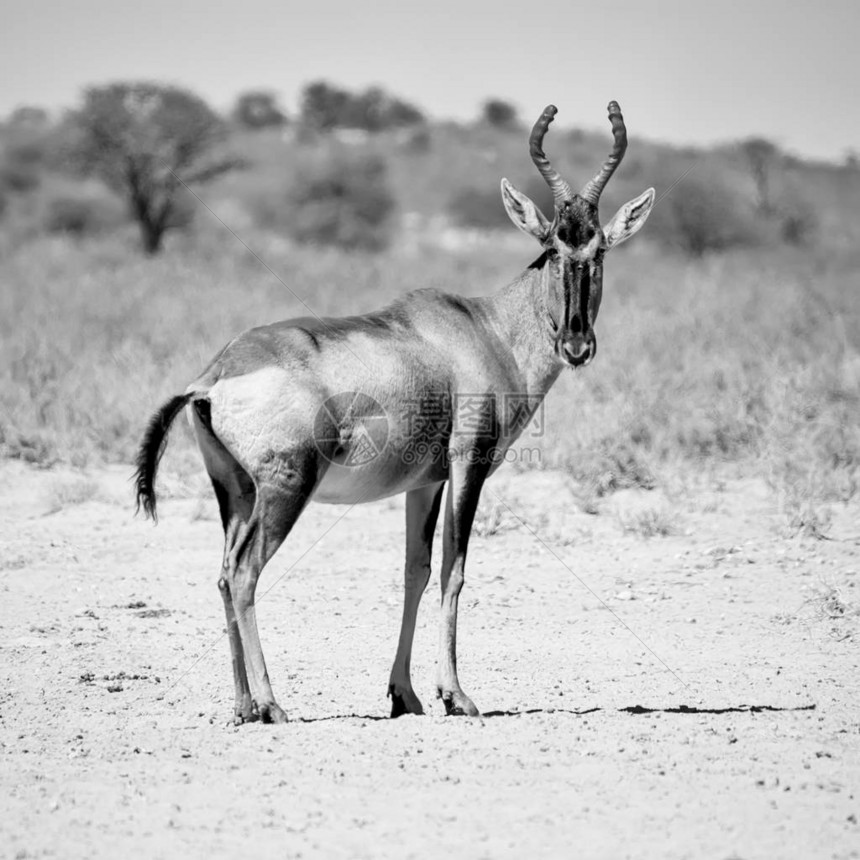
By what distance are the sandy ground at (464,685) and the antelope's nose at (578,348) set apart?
1.80 m

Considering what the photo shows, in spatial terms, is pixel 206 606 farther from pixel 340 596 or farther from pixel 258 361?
pixel 258 361

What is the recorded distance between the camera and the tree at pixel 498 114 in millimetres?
72375

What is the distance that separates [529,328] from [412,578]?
155cm

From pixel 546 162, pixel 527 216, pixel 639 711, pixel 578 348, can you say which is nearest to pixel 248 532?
pixel 578 348

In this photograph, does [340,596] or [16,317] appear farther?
[16,317]

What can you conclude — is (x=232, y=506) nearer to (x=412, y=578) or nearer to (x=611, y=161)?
(x=412, y=578)

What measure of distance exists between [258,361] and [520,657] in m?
2.62

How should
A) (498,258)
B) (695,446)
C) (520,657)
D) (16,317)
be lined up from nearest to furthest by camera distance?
(520,657)
(695,446)
(16,317)
(498,258)

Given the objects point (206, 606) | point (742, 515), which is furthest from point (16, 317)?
point (742, 515)

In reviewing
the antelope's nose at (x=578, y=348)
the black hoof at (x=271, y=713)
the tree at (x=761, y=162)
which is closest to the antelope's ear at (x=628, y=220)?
the antelope's nose at (x=578, y=348)

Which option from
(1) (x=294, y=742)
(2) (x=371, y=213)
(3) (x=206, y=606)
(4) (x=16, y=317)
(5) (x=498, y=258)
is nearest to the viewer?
(1) (x=294, y=742)

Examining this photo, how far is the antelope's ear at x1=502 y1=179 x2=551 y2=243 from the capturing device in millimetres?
6539

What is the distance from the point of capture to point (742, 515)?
1001cm

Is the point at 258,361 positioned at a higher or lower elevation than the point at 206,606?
higher
